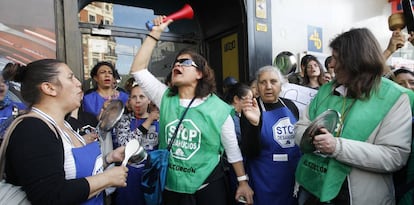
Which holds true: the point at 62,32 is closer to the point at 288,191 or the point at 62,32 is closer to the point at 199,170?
the point at 199,170

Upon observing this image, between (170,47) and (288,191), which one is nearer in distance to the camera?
(288,191)

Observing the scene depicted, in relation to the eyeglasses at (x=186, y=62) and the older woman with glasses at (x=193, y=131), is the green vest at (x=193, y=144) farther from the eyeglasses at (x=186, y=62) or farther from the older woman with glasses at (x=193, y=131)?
the eyeglasses at (x=186, y=62)

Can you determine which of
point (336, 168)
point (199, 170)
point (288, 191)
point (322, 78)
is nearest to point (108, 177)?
point (199, 170)

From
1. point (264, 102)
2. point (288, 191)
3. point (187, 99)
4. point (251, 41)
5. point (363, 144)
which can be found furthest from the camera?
point (251, 41)

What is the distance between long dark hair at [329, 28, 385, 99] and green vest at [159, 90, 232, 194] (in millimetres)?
798

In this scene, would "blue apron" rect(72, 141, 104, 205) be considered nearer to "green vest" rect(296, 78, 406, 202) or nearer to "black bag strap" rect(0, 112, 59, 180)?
"black bag strap" rect(0, 112, 59, 180)

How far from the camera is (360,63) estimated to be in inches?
63.6

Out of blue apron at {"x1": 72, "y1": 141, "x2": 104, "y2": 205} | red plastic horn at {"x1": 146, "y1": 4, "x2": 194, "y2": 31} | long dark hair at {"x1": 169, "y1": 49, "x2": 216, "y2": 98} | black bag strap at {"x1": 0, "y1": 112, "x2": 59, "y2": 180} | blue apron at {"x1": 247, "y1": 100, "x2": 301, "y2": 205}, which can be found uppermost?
red plastic horn at {"x1": 146, "y1": 4, "x2": 194, "y2": 31}

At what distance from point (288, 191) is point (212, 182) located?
73 cm

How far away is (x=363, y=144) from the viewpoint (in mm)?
1523

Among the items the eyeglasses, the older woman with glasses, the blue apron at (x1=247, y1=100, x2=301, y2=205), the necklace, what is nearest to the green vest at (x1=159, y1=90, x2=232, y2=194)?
the older woman with glasses

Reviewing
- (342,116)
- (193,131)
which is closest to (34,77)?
(193,131)

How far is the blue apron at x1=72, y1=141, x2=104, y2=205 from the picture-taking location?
4.49ft

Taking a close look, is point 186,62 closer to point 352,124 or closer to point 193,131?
point 193,131
